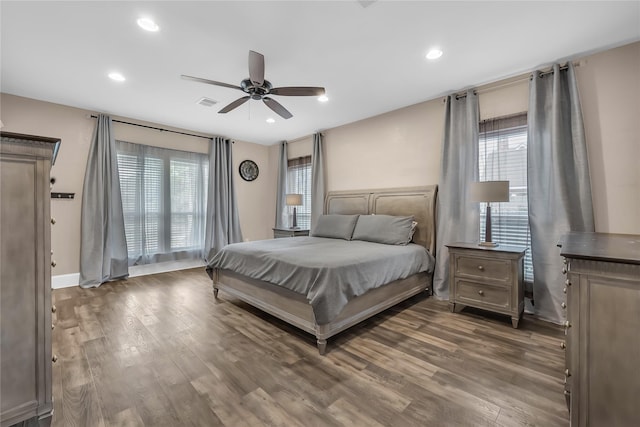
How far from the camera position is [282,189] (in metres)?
5.77

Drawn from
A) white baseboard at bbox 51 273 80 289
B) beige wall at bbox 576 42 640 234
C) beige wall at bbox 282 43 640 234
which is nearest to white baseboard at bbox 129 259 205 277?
white baseboard at bbox 51 273 80 289

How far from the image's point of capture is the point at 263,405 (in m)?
1.55

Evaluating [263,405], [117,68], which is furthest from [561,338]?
[117,68]

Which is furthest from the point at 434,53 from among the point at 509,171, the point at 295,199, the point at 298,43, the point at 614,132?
the point at 295,199

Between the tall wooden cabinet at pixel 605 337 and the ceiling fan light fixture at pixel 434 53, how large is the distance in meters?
2.14

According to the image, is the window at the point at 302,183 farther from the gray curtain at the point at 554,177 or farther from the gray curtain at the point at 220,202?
the gray curtain at the point at 554,177

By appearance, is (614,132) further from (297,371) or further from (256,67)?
(297,371)

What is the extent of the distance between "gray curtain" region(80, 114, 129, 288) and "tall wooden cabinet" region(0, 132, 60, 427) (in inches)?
130

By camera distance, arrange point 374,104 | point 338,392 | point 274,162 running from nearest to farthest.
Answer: point 338,392
point 374,104
point 274,162

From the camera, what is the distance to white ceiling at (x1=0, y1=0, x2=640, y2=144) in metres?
1.98

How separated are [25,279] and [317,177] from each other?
4162mm

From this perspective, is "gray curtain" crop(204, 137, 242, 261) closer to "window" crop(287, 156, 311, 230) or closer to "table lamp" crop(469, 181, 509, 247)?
"window" crop(287, 156, 311, 230)

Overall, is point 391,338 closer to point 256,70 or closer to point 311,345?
point 311,345

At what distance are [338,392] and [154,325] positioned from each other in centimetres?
200
